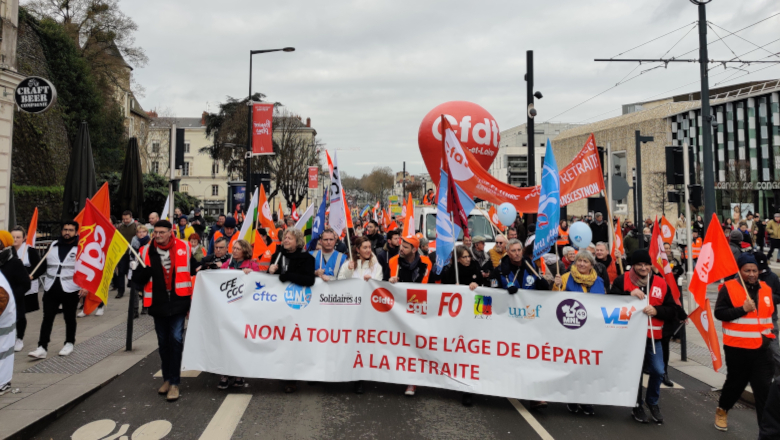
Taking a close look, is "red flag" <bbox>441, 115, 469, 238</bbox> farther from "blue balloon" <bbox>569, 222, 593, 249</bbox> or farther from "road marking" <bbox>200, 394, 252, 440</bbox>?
"road marking" <bbox>200, 394, 252, 440</bbox>

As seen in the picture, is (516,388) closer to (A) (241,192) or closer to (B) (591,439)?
(B) (591,439)

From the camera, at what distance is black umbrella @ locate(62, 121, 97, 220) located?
1115 cm

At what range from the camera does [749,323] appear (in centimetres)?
515

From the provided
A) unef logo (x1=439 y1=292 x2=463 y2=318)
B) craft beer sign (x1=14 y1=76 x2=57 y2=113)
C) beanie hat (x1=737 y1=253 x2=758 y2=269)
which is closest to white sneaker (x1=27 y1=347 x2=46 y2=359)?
unef logo (x1=439 y1=292 x2=463 y2=318)

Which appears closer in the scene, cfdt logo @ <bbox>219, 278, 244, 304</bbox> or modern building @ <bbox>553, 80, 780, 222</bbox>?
cfdt logo @ <bbox>219, 278, 244, 304</bbox>

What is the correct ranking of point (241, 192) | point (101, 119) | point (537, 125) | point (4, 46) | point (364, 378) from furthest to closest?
point (537, 125) < point (101, 119) < point (241, 192) < point (4, 46) < point (364, 378)

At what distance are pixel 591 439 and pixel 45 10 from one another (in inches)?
1638

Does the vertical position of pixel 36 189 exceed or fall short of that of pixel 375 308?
it exceeds it

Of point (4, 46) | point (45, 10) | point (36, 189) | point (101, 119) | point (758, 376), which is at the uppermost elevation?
point (45, 10)

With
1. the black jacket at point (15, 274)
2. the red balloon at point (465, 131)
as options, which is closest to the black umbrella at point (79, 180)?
the black jacket at point (15, 274)

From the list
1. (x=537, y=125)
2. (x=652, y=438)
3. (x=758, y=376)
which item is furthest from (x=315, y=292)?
(x=537, y=125)

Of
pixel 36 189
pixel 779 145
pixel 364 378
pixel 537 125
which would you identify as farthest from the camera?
pixel 537 125

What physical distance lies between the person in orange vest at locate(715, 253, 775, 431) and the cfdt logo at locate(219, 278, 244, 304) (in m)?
5.02

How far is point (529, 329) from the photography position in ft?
19.5
